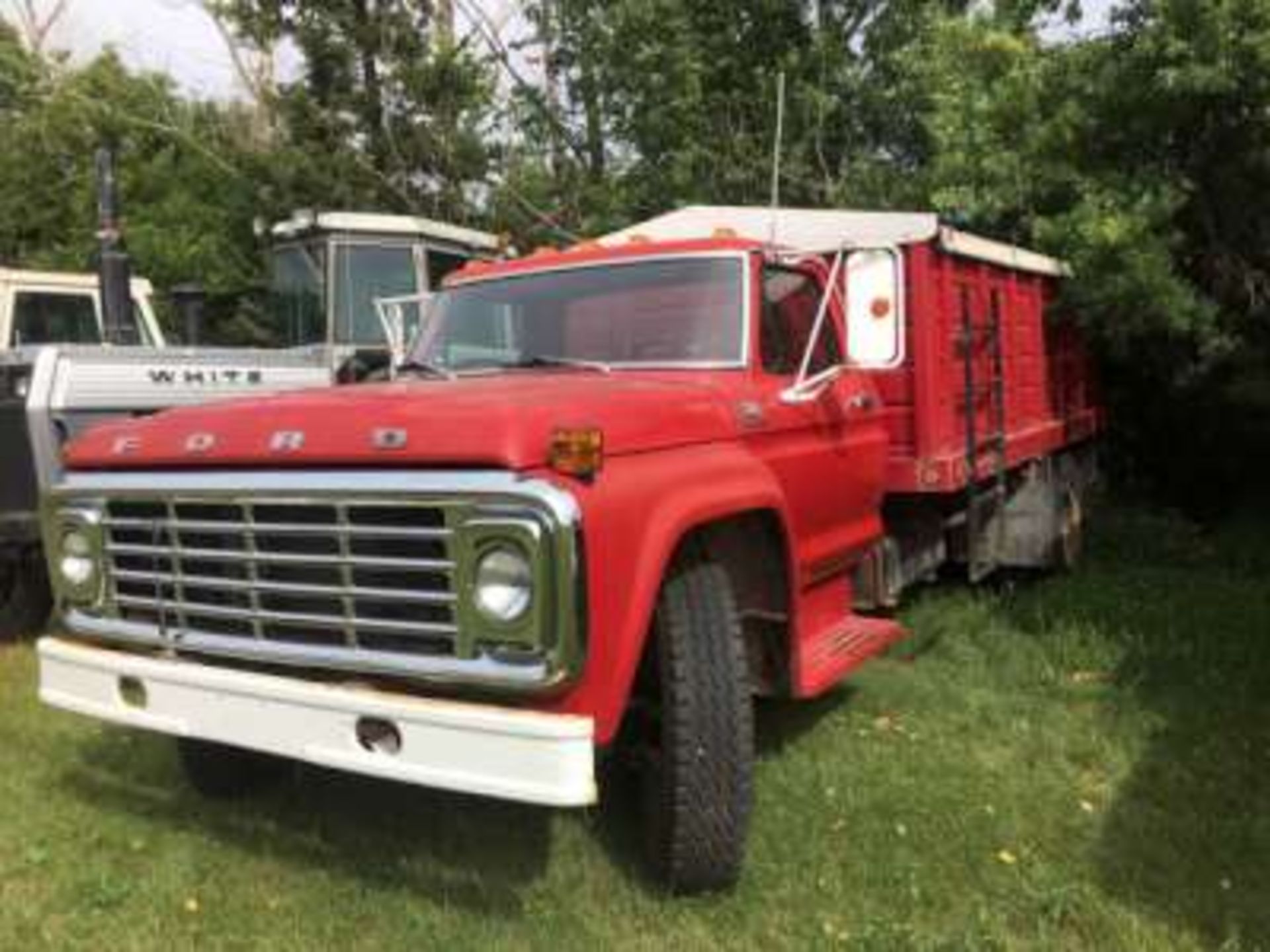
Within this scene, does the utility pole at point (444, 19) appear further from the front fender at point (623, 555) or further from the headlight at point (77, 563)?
the front fender at point (623, 555)

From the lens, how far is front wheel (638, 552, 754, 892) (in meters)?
4.15

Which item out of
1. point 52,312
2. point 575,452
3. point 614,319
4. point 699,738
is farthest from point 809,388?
point 52,312

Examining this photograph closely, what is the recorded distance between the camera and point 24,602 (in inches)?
318

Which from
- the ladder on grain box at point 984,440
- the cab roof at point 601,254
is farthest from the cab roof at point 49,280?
the ladder on grain box at point 984,440

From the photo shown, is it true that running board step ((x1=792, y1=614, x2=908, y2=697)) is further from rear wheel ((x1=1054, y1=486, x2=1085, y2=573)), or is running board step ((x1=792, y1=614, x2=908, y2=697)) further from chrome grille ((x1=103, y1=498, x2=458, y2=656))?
rear wheel ((x1=1054, y1=486, x2=1085, y2=573))

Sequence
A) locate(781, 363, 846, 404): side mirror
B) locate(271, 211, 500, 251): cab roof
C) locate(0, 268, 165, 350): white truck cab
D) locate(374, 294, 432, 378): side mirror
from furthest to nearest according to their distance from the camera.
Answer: locate(271, 211, 500, 251): cab roof < locate(0, 268, 165, 350): white truck cab < locate(374, 294, 432, 378): side mirror < locate(781, 363, 846, 404): side mirror

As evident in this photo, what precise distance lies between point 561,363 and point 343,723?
6.02ft

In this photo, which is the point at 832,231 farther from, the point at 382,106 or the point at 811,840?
the point at 382,106

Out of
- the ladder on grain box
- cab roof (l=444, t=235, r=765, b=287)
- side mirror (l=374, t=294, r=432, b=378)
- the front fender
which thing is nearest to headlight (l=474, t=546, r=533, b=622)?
the front fender

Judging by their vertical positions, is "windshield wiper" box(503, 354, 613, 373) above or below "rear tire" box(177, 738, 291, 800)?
above

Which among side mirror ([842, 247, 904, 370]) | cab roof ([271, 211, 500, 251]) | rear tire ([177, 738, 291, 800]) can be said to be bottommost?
rear tire ([177, 738, 291, 800])

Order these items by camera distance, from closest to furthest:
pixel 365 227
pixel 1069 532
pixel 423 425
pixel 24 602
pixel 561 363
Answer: pixel 423 425
pixel 561 363
pixel 24 602
pixel 1069 532
pixel 365 227

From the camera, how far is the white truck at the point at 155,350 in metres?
7.00

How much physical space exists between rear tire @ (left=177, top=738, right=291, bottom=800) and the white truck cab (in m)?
5.08
